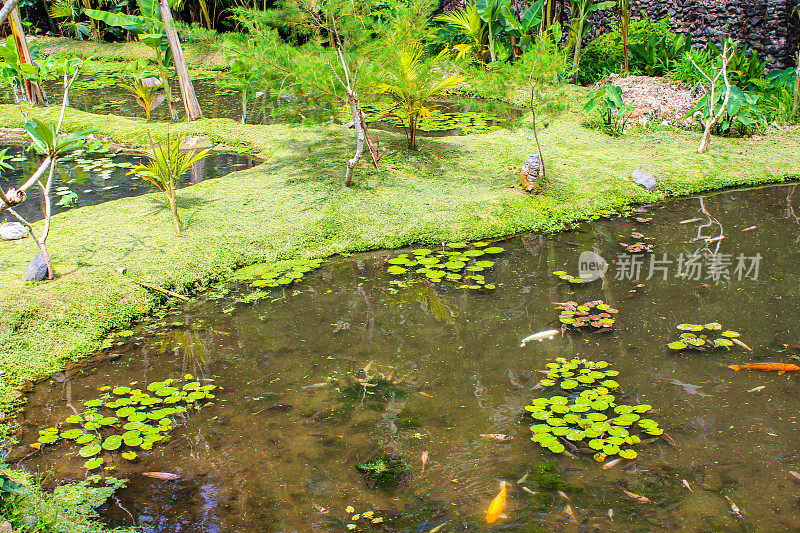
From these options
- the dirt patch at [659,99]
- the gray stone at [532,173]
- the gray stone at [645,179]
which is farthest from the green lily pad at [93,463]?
the dirt patch at [659,99]

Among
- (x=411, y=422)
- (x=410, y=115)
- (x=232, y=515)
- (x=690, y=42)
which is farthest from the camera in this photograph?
(x=690, y=42)

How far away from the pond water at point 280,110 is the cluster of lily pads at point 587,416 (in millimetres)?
3224

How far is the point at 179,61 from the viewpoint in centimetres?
695

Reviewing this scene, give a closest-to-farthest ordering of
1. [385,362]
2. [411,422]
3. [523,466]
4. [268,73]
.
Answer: [523,466] → [411,422] → [385,362] → [268,73]

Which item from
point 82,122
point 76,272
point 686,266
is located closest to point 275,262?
point 76,272

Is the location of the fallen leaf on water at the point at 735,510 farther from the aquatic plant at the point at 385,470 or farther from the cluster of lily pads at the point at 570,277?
the cluster of lily pads at the point at 570,277

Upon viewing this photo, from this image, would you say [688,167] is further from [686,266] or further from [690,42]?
[690,42]

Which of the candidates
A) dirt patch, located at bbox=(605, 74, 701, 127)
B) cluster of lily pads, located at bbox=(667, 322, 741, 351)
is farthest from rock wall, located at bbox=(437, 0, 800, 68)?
cluster of lily pads, located at bbox=(667, 322, 741, 351)

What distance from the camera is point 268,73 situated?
17.5 feet

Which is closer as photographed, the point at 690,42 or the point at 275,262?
the point at 275,262

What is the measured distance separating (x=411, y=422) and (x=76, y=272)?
2.60m

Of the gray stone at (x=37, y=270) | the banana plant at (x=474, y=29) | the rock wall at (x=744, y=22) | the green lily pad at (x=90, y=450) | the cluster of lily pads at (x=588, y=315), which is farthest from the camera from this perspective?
the banana plant at (x=474, y=29)

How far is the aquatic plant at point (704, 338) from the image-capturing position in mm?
3174

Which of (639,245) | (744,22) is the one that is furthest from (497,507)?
(744,22)
